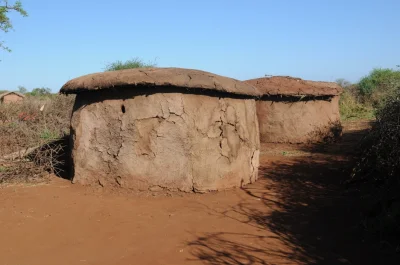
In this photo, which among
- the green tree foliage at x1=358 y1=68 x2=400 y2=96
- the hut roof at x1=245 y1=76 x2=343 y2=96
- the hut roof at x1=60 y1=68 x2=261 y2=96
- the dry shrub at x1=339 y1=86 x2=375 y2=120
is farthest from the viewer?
the green tree foliage at x1=358 y1=68 x2=400 y2=96

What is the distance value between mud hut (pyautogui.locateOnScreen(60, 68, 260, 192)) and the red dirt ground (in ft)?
0.86

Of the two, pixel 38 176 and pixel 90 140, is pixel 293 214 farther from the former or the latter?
pixel 38 176

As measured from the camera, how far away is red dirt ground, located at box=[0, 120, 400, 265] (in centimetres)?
349

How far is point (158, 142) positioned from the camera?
521 cm

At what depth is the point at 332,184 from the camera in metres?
5.97

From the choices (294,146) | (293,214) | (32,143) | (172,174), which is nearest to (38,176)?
(32,143)

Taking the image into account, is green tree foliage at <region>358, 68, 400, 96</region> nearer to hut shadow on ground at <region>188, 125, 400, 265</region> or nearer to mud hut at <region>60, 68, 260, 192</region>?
hut shadow on ground at <region>188, 125, 400, 265</region>

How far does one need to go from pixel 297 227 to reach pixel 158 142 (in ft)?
7.04

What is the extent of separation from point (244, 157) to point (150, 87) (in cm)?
183

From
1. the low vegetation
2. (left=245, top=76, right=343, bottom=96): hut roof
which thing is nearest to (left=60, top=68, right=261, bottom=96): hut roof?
(left=245, top=76, right=343, bottom=96): hut roof

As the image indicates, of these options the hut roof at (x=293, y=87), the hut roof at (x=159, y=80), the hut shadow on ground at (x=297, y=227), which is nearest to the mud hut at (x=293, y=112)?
the hut roof at (x=293, y=87)

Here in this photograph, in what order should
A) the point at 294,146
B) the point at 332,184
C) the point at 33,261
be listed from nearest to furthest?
the point at 33,261 < the point at 332,184 < the point at 294,146

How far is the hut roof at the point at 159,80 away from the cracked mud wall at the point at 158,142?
21 centimetres

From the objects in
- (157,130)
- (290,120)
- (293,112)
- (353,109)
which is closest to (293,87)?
(293,112)
